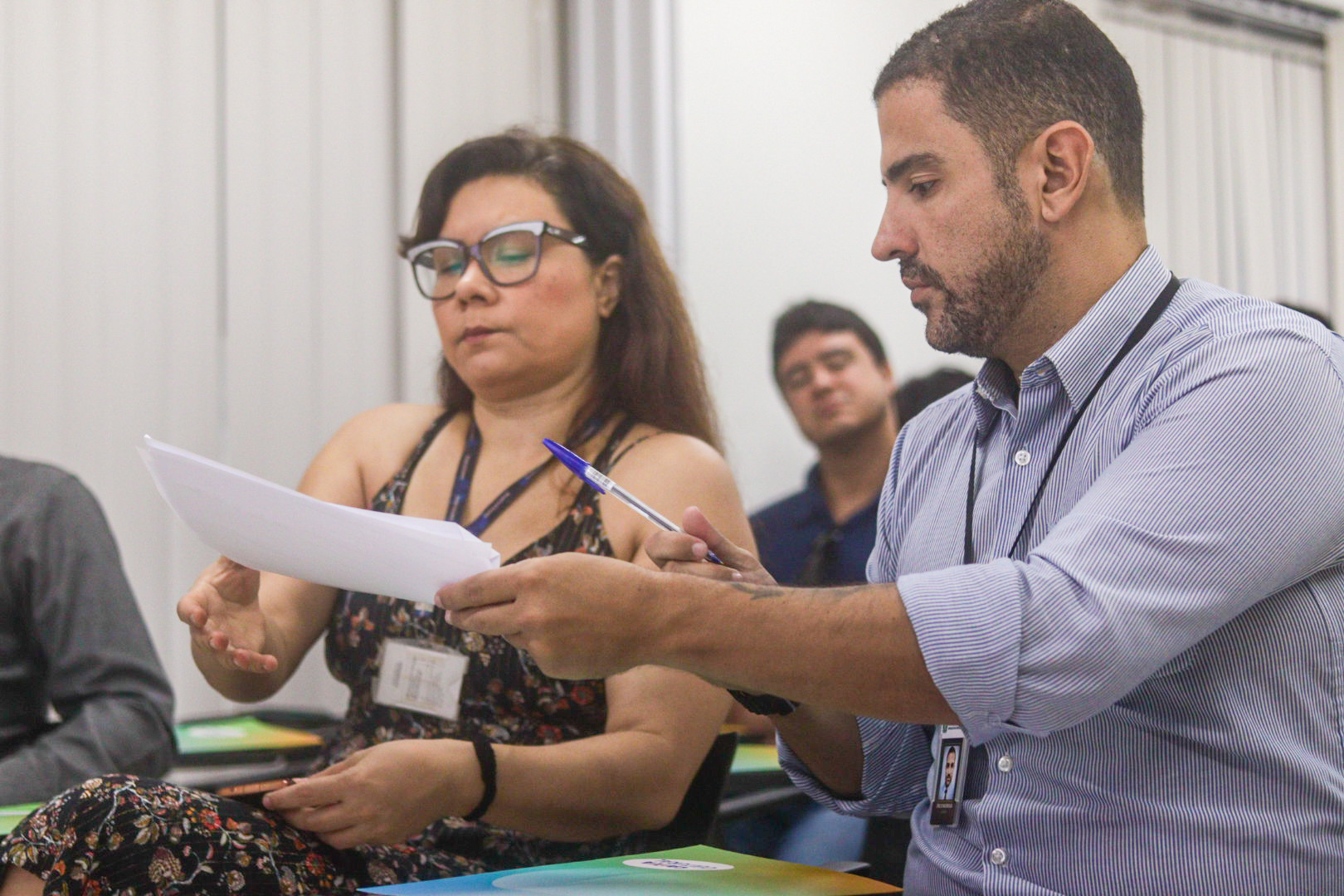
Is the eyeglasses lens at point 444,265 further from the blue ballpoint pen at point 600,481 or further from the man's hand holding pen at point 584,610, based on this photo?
the man's hand holding pen at point 584,610

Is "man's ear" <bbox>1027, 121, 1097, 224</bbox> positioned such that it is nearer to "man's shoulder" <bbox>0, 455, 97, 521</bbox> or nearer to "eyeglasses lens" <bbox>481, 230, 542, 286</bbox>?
"eyeglasses lens" <bbox>481, 230, 542, 286</bbox>

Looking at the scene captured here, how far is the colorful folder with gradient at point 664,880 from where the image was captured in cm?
108

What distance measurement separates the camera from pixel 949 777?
53.0 inches

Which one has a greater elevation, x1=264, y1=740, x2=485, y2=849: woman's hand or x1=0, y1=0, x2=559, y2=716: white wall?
x1=0, y1=0, x2=559, y2=716: white wall

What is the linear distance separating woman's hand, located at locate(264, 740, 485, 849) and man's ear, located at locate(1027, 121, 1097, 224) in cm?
88

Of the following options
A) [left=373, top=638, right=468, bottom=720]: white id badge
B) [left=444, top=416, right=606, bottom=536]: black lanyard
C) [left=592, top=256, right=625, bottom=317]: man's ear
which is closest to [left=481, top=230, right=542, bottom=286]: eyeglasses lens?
[left=592, top=256, right=625, bottom=317]: man's ear

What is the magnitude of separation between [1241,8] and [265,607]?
5.16 meters

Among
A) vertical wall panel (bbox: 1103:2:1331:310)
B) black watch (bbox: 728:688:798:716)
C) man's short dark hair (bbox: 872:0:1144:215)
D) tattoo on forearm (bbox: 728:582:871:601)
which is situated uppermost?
vertical wall panel (bbox: 1103:2:1331:310)

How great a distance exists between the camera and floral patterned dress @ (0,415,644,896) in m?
1.26

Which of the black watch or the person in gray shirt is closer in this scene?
the black watch

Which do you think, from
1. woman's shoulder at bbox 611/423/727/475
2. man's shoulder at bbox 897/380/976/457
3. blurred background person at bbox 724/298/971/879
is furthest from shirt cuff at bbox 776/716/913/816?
blurred background person at bbox 724/298/971/879

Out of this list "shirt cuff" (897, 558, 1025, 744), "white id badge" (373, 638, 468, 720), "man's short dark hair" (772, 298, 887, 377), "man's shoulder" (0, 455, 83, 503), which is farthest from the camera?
"man's short dark hair" (772, 298, 887, 377)

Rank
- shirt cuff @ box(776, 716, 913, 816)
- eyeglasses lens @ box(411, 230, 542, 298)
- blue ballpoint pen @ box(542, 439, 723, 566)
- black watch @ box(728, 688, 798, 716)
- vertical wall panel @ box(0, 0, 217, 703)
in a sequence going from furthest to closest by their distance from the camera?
vertical wall panel @ box(0, 0, 217, 703) → eyeglasses lens @ box(411, 230, 542, 298) → shirt cuff @ box(776, 716, 913, 816) → black watch @ box(728, 688, 798, 716) → blue ballpoint pen @ box(542, 439, 723, 566)

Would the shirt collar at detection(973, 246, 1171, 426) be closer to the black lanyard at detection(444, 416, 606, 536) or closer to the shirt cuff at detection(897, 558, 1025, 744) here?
the shirt cuff at detection(897, 558, 1025, 744)
